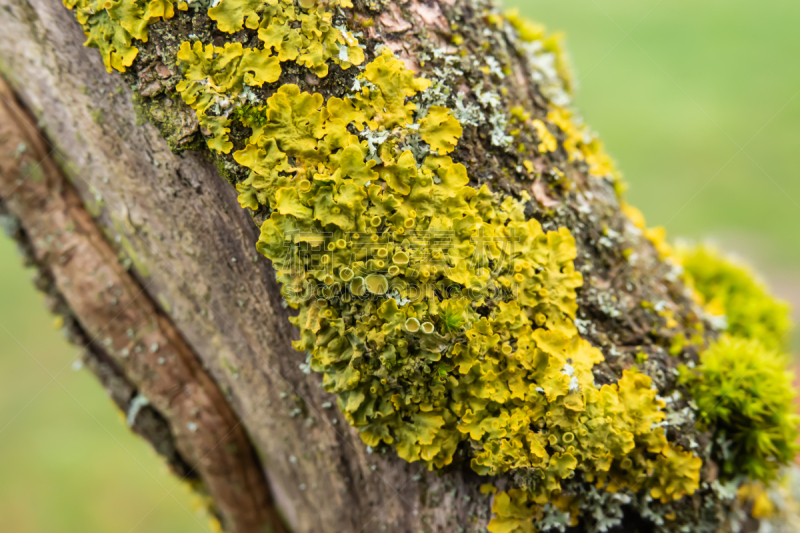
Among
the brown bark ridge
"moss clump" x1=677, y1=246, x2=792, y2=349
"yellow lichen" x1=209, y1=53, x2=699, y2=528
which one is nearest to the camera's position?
"yellow lichen" x1=209, y1=53, x2=699, y2=528

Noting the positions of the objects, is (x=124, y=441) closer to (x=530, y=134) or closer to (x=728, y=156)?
(x=530, y=134)

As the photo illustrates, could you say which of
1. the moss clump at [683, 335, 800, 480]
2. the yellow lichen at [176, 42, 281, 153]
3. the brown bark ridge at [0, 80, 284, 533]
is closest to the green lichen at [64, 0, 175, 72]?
the yellow lichen at [176, 42, 281, 153]

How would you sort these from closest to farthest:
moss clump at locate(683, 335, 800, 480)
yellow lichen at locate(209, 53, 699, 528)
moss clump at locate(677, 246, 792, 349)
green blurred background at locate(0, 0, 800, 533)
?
yellow lichen at locate(209, 53, 699, 528), moss clump at locate(683, 335, 800, 480), moss clump at locate(677, 246, 792, 349), green blurred background at locate(0, 0, 800, 533)

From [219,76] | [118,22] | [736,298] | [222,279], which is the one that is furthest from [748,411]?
[118,22]

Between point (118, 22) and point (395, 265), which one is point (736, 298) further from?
point (118, 22)

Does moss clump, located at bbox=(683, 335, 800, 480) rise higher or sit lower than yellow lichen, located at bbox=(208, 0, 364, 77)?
lower

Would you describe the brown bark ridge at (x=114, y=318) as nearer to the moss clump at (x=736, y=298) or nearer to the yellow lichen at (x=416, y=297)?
the yellow lichen at (x=416, y=297)

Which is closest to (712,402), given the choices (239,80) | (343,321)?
(343,321)

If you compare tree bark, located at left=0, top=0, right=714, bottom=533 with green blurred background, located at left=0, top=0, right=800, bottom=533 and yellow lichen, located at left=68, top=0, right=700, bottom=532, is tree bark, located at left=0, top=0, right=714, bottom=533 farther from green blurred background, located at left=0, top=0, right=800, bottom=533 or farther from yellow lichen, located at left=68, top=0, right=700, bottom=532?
green blurred background, located at left=0, top=0, right=800, bottom=533
